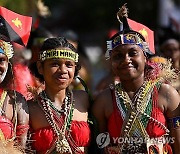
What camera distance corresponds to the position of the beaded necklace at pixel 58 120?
4695 mm

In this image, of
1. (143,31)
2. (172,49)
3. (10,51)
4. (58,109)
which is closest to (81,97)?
(58,109)

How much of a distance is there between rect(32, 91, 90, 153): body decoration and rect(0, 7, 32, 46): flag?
0.53m

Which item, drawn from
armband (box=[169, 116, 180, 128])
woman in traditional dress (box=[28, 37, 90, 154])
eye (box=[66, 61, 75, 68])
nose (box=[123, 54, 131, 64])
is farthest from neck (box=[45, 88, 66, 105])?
armband (box=[169, 116, 180, 128])

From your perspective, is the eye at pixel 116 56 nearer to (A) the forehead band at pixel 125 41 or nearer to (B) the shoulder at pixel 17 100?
(A) the forehead band at pixel 125 41

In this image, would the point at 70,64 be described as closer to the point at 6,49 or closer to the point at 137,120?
the point at 6,49

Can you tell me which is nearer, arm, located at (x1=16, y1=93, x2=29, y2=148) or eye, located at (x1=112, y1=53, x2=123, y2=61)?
arm, located at (x1=16, y1=93, x2=29, y2=148)

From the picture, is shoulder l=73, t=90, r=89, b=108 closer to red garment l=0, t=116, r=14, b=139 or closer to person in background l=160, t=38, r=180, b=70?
red garment l=0, t=116, r=14, b=139

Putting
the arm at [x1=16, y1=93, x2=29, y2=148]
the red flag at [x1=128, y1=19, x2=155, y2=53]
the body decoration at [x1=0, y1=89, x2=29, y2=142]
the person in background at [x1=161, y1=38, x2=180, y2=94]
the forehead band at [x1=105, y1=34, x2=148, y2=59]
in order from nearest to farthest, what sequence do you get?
the body decoration at [x1=0, y1=89, x2=29, y2=142] < the arm at [x1=16, y1=93, x2=29, y2=148] < the forehead band at [x1=105, y1=34, x2=148, y2=59] < the red flag at [x1=128, y1=19, x2=155, y2=53] < the person in background at [x1=161, y1=38, x2=180, y2=94]

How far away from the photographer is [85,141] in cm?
480

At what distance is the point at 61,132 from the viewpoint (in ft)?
15.5

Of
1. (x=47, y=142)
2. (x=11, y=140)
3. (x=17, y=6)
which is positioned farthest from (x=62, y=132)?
(x=17, y=6)

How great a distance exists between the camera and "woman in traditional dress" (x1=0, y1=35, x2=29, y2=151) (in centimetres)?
457

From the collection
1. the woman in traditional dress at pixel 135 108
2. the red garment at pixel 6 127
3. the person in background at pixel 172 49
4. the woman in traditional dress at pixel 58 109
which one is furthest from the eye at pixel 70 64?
the person in background at pixel 172 49

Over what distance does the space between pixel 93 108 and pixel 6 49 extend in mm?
875
